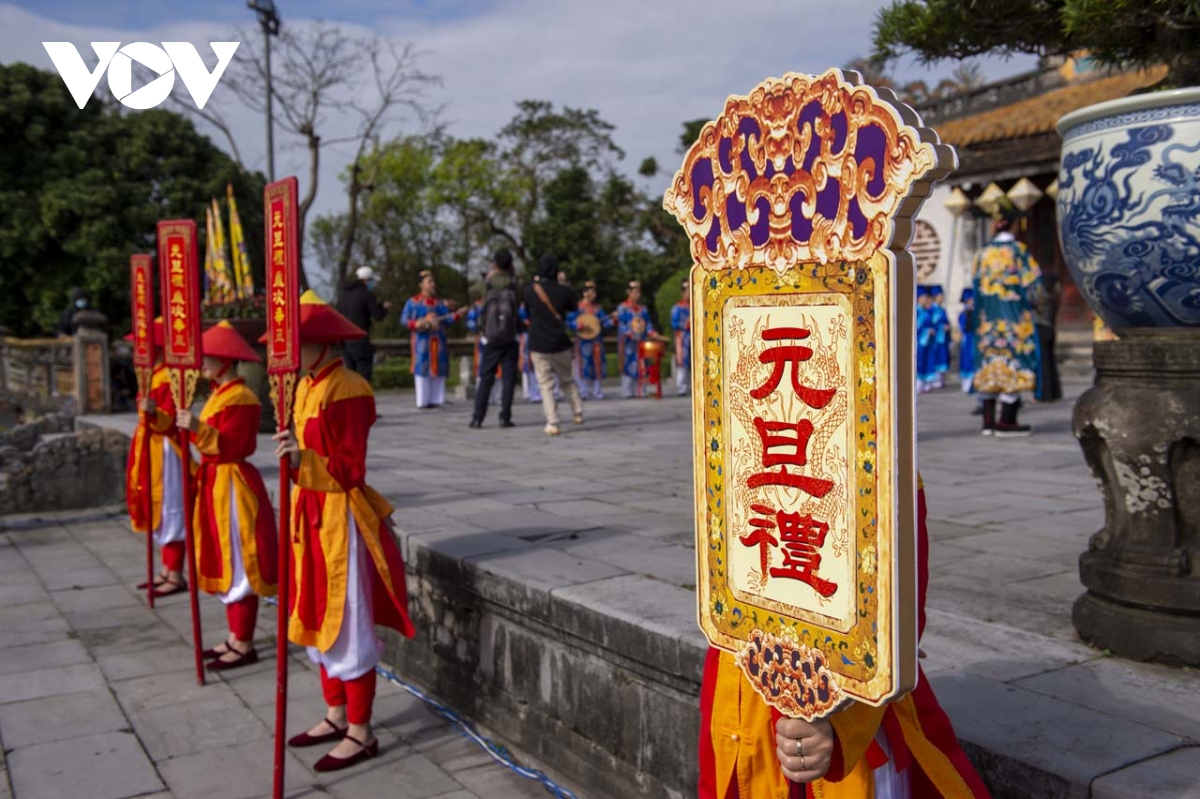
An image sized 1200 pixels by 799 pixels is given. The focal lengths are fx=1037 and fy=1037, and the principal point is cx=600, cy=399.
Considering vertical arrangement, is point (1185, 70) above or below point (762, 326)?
above

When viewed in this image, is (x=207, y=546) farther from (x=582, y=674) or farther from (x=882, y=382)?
(x=882, y=382)

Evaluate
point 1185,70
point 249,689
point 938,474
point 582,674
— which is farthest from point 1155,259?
point 938,474

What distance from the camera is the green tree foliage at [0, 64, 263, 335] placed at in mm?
21469

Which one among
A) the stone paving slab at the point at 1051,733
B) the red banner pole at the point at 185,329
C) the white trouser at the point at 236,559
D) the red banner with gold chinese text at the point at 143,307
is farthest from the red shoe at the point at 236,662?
the stone paving slab at the point at 1051,733

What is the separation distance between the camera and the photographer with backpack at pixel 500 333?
415 inches

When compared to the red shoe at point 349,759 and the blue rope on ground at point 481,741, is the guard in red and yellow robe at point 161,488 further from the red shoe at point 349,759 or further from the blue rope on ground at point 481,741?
the red shoe at point 349,759

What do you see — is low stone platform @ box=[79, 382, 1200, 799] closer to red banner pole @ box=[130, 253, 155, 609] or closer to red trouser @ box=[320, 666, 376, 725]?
red trouser @ box=[320, 666, 376, 725]

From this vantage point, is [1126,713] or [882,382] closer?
[882,382]

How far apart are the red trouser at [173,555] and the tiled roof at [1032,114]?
12901mm

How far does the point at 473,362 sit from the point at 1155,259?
14.0m

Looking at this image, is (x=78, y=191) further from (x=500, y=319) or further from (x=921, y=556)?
(x=921, y=556)

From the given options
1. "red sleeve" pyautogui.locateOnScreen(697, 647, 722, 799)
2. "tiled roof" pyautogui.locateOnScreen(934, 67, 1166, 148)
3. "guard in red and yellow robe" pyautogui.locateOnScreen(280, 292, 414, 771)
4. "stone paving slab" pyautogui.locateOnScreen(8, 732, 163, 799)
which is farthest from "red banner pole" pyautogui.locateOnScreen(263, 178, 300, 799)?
"tiled roof" pyautogui.locateOnScreen(934, 67, 1166, 148)

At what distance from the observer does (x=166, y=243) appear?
15.7 ft

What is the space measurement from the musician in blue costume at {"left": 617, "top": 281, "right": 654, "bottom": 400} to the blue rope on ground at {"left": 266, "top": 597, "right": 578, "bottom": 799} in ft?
35.4
